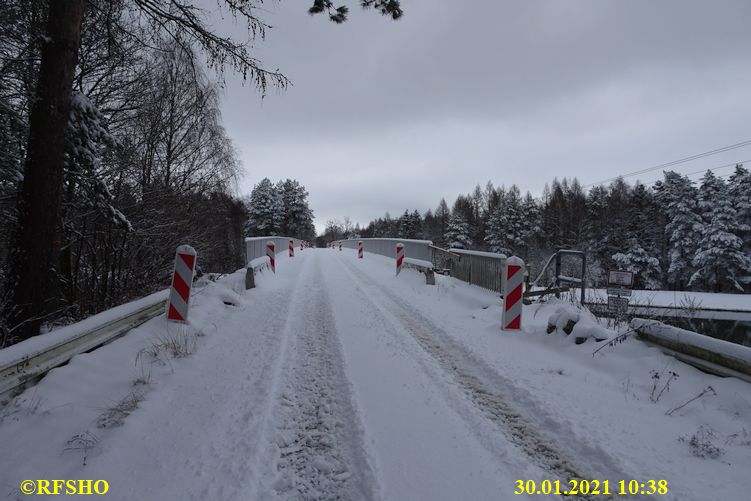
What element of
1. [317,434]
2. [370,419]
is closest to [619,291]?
[370,419]

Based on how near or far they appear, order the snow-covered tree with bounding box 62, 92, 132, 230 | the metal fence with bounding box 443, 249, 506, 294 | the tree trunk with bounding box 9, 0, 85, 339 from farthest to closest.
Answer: the metal fence with bounding box 443, 249, 506, 294 < the snow-covered tree with bounding box 62, 92, 132, 230 < the tree trunk with bounding box 9, 0, 85, 339

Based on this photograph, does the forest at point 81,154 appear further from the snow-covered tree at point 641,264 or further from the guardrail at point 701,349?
the snow-covered tree at point 641,264

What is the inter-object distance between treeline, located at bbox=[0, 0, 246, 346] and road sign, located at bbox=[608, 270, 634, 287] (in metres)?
7.46

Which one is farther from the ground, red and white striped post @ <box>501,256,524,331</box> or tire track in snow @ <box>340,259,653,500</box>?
red and white striped post @ <box>501,256,524,331</box>

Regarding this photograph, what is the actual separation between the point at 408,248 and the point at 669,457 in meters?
13.3

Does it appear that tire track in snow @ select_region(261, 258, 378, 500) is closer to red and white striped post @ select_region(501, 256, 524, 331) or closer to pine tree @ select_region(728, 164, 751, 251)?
red and white striped post @ select_region(501, 256, 524, 331)

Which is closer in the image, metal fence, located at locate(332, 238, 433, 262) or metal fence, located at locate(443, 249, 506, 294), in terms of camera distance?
metal fence, located at locate(443, 249, 506, 294)

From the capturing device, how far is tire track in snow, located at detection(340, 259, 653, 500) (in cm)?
258

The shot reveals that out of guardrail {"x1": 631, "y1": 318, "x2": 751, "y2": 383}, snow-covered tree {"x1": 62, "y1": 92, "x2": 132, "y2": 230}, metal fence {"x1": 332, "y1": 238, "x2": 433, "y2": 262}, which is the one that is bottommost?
guardrail {"x1": 631, "y1": 318, "x2": 751, "y2": 383}

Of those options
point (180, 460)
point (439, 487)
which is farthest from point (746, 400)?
point (180, 460)

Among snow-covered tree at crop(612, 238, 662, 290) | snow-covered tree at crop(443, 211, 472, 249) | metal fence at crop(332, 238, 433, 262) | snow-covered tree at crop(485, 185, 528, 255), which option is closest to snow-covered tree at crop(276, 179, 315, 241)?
snow-covered tree at crop(443, 211, 472, 249)

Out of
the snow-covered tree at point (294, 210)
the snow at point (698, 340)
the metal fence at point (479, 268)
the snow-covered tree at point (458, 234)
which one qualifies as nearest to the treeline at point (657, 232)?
the snow-covered tree at point (458, 234)

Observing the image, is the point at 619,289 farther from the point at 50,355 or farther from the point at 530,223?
the point at 530,223

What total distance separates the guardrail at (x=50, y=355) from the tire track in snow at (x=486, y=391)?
3.81 m
